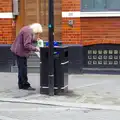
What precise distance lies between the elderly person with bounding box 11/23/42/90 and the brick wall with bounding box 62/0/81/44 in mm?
3194

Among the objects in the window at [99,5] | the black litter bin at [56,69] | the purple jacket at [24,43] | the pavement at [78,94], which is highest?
the window at [99,5]

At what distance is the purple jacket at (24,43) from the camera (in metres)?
10.3

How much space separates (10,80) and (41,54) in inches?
107

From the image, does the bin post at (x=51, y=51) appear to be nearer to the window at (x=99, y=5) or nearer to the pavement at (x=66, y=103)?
the pavement at (x=66, y=103)

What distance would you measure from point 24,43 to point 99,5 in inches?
164

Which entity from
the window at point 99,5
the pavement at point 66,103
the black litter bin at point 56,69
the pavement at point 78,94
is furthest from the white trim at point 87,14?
the black litter bin at point 56,69

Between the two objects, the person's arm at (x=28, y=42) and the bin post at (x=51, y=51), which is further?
the person's arm at (x=28, y=42)

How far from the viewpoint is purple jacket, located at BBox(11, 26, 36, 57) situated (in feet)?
33.9

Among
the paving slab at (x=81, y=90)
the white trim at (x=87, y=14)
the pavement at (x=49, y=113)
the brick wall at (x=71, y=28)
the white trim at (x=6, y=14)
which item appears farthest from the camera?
the white trim at (x=6, y=14)

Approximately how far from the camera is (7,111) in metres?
8.58

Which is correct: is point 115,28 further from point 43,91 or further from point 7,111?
point 7,111

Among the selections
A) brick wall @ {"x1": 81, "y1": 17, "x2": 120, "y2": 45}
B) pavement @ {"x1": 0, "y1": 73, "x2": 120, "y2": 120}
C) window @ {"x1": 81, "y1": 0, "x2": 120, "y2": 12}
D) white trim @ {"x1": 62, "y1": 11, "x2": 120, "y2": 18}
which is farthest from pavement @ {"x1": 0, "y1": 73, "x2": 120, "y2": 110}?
window @ {"x1": 81, "y1": 0, "x2": 120, "y2": 12}

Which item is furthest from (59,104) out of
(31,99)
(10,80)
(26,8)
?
(26,8)

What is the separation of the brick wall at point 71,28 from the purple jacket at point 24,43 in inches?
131
